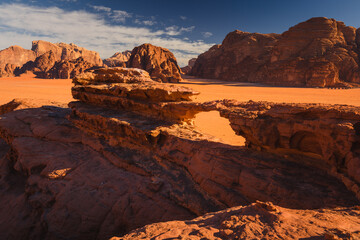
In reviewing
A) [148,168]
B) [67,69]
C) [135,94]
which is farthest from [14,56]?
[148,168]

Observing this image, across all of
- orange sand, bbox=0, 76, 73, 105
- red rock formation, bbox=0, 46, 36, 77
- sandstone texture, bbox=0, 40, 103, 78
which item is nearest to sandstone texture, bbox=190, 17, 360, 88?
orange sand, bbox=0, 76, 73, 105

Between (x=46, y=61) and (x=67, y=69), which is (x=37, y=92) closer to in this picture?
(x=67, y=69)

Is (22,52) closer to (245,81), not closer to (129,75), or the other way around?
(245,81)

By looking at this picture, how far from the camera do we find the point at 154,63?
4503 centimetres

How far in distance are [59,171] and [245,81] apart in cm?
4403

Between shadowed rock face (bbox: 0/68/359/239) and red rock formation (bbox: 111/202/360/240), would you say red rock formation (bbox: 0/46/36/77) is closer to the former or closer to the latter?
shadowed rock face (bbox: 0/68/359/239)

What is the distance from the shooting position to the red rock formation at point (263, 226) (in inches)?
77.7

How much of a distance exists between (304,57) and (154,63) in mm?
30728

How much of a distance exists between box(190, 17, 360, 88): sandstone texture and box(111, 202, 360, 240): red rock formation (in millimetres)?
35321

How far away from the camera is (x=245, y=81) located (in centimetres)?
4400

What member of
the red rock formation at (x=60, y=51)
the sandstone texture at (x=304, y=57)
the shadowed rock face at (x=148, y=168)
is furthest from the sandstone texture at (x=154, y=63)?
the red rock formation at (x=60, y=51)

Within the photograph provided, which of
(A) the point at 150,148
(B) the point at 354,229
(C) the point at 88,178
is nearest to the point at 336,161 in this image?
(B) the point at 354,229

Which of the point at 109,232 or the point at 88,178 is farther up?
the point at 88,178

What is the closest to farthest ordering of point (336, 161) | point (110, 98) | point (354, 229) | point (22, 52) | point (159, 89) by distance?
1. point (354, 229)
2. point (336, 161)
3. point (159, 89)
4. point (110, 98)
5. point (22, 52)
